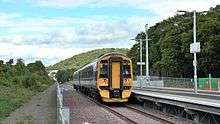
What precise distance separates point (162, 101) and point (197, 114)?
590 centimetres

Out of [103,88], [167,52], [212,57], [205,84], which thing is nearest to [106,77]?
[103,88]

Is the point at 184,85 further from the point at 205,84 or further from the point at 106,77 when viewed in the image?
the point at 106,77

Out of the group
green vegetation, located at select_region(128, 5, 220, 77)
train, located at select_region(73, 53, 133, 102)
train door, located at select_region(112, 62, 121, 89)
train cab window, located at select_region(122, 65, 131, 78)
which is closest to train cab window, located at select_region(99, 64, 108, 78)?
train, located at select_region(73, 53, 133, 102)

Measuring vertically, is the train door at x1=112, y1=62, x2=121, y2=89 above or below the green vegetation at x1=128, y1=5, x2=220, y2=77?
below

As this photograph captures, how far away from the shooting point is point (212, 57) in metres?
73.4

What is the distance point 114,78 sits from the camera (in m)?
34.8

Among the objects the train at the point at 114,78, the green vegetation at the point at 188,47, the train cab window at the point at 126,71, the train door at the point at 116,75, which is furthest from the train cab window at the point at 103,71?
the green vegetation at the point at 188,47

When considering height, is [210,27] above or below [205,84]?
above

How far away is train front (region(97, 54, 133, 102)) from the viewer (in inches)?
1362

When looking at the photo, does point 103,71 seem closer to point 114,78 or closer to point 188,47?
point 114,78

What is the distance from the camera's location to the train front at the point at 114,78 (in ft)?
113

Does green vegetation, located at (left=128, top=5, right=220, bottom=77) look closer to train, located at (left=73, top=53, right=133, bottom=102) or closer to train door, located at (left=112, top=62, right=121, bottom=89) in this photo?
train, located at (left=73, top=53, right=133, bottom=102)

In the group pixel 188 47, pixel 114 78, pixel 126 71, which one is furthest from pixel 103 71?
pixel 188 47

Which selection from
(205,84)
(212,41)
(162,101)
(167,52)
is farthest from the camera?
(167,52)
